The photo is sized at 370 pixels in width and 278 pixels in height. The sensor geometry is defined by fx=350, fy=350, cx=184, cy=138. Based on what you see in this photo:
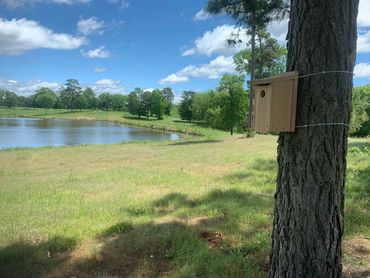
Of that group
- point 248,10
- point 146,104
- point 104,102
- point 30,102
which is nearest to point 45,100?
point 30,102

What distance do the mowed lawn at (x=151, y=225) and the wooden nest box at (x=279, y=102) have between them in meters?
1.55

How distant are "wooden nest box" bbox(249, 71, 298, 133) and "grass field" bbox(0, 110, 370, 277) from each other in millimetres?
1549

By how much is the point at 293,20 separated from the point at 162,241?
8.87ft

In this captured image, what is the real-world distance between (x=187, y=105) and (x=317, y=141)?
7592 cm

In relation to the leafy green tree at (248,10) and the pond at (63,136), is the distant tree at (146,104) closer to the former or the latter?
Result: the pond at (63,136)

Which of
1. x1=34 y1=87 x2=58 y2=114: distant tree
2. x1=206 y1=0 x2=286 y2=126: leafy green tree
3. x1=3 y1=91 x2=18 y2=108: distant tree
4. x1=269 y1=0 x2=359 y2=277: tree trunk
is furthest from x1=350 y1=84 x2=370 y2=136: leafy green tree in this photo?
x1=3 y1=91 x2=18 y2=108: distant tree

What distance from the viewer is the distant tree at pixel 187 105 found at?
7626cm

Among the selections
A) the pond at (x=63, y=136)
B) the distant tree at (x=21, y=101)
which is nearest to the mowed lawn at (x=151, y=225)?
the pond at (x=63, y=136)

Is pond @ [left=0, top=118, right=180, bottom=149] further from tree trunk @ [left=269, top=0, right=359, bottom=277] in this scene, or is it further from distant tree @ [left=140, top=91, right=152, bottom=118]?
distant tree @ [left=140, top=91, right=152, bottom=118]

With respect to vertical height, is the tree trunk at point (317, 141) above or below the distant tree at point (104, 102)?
below

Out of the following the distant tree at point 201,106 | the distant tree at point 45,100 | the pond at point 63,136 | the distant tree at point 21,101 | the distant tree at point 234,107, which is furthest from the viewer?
the distant tree at point 21,101

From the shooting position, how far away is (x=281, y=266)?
2.46 metres

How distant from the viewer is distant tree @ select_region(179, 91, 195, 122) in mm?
76262

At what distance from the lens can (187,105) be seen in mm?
77812
